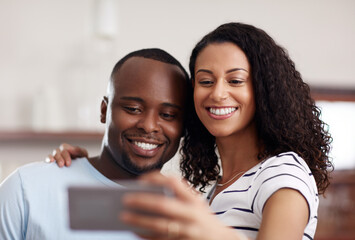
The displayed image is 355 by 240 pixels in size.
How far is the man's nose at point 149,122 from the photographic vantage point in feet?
4.47

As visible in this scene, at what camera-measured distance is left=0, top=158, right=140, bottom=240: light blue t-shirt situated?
4.17 ft

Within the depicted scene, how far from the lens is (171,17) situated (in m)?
2.92

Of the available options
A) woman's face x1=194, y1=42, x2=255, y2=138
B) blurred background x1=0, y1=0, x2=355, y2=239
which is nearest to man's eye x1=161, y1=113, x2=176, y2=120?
woman's face x1=194, y1=42, x2=255, y2=138

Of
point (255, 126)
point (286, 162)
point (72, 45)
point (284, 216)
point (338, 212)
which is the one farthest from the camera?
point (338, 212)

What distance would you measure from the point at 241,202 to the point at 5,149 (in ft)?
6.27

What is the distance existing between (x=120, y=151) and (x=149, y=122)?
0.13m

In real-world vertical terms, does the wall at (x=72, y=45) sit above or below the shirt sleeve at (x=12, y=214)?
above

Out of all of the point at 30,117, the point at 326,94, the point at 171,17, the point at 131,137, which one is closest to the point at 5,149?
the point at 30,117

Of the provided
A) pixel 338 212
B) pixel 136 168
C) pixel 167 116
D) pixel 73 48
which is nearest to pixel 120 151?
pixel 136 168

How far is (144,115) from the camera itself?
1.39 m

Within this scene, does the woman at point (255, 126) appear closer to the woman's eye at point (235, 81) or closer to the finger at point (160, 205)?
the woman's eye at point (235, 81)

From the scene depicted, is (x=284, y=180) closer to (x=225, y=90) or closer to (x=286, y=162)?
(x=286, y=162)

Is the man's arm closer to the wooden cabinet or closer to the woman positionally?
the woman

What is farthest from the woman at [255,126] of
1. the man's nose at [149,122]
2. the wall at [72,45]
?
the wall at [72,45]
